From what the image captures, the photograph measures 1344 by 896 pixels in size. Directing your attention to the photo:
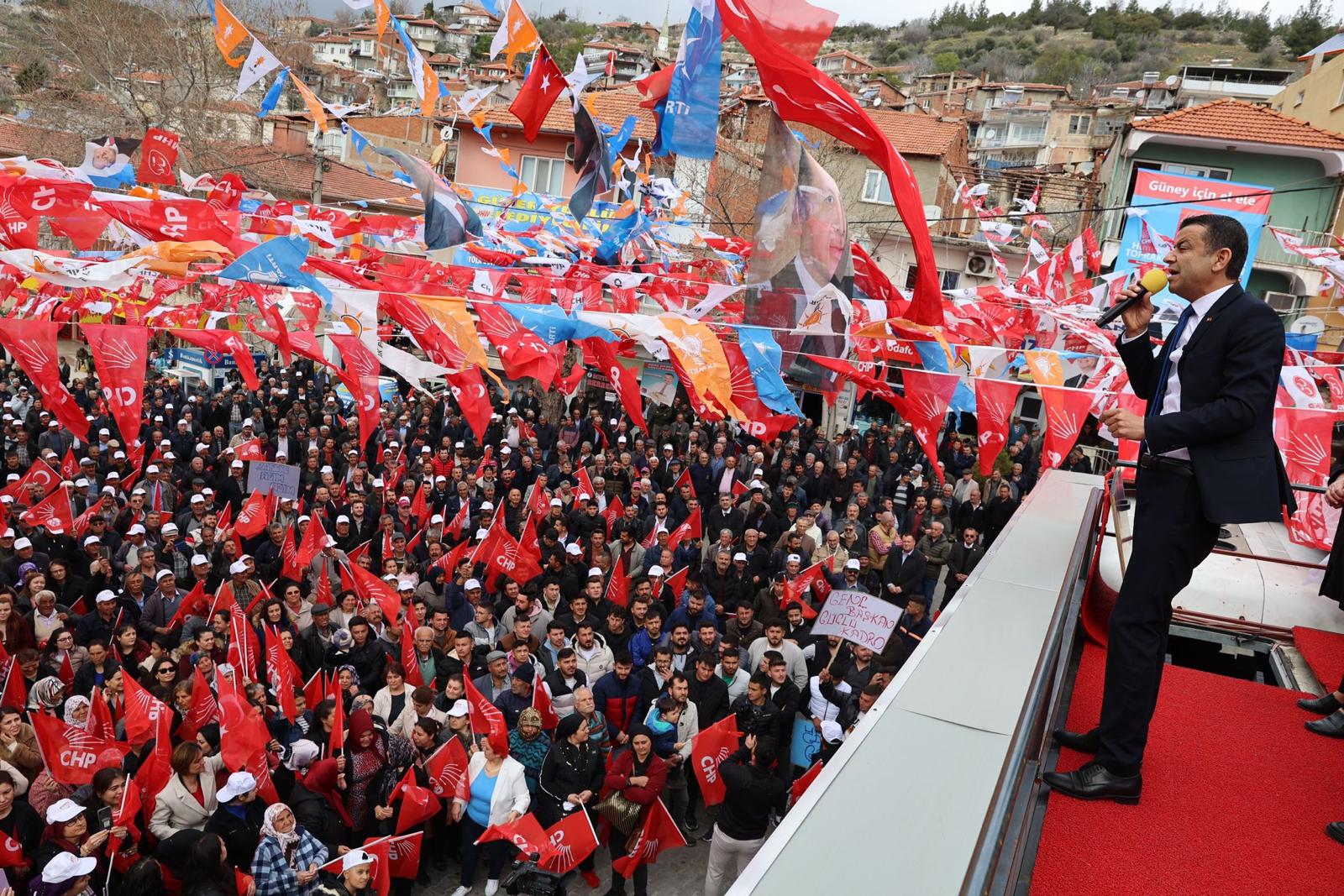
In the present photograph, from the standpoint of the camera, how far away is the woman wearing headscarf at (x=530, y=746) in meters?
7.39

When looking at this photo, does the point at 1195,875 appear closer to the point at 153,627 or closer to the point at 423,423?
the point at 153,627

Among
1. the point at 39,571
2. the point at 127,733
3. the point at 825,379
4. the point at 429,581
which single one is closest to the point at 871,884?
the point at 127,733

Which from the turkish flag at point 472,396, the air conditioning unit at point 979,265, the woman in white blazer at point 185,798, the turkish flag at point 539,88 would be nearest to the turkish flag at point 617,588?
the turkish flag at point 472,396

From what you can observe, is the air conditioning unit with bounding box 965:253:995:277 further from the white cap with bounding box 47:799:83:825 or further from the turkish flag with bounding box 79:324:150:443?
the white cap with bounding box 47:799:83:825

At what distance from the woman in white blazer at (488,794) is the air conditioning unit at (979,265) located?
27784 mm

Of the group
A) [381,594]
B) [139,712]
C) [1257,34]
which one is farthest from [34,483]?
[1257,34]

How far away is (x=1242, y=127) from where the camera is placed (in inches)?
1041

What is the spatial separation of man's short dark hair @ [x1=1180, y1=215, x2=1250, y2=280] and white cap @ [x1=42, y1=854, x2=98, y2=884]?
245 inches

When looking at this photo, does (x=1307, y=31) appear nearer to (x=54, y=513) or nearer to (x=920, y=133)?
(x=920, y=133)

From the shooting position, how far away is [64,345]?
32.2 meters

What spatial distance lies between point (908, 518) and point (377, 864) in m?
10.5

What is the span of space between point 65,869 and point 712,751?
4.41m

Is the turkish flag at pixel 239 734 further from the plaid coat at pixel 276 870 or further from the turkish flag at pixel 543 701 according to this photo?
the turkish flag at pixel 543 701

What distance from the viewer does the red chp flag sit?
14.0 meters
